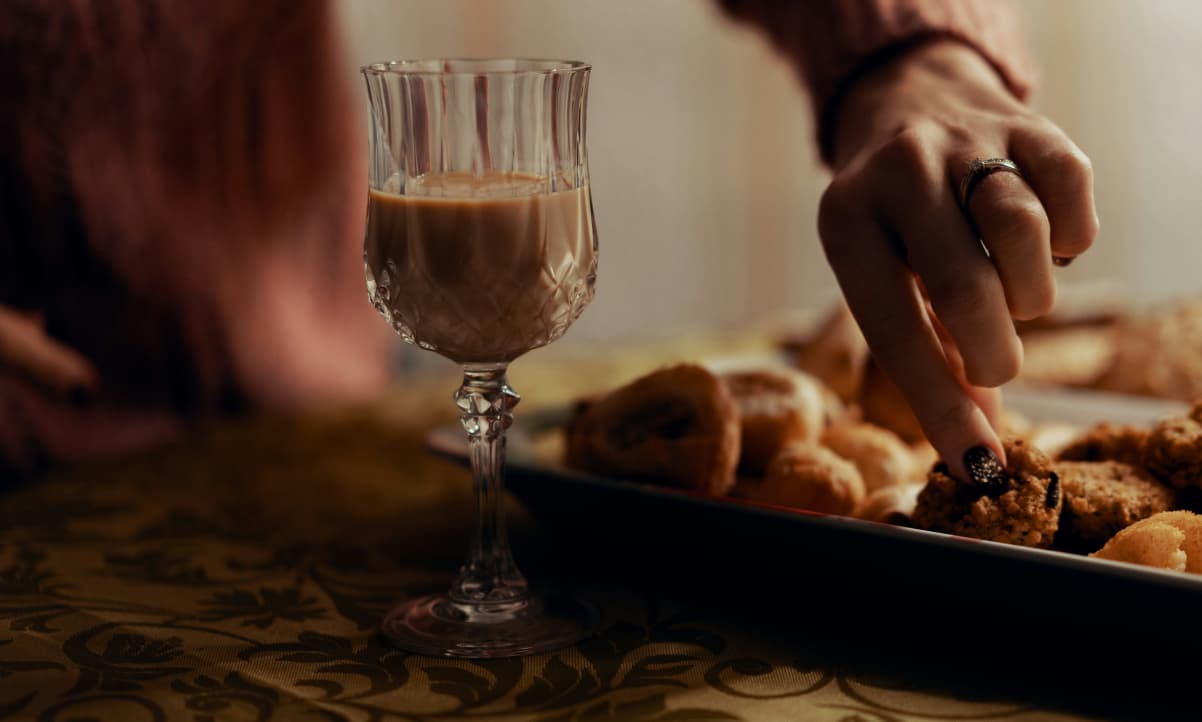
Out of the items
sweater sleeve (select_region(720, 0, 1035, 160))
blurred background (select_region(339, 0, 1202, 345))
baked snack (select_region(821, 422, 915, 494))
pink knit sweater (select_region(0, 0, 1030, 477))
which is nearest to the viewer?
baked snack (select_region(821, 422, 915, 494))

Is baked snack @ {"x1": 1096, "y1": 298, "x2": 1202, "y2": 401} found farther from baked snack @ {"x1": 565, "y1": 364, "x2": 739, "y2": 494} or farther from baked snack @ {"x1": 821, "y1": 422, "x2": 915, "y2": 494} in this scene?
baked snack @ {"x1": 565, "y1": 364, "x2": 739, "y2": 494}

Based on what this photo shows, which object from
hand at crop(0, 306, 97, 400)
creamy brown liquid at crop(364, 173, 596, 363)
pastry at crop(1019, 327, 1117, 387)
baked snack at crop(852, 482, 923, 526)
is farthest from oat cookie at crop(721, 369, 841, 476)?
hand at crop(0, 306, 97, 400)

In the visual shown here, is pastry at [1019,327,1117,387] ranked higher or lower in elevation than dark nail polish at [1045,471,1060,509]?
higher

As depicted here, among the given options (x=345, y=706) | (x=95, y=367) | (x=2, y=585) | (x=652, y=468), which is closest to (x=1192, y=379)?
(x=652, y=468)

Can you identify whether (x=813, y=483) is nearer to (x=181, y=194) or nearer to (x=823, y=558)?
(x=823, y=558)

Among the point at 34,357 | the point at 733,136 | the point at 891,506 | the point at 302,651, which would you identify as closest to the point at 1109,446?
the point at 891,506

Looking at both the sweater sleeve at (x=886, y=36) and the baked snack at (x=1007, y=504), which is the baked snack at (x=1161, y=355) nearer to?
the sweater sleeve at (x=886, y=36)

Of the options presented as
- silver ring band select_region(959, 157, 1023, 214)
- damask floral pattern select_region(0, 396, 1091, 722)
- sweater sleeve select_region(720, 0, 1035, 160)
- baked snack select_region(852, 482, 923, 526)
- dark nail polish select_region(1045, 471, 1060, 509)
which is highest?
sweater sleeve select_region(720, 0, 1035, 160)
